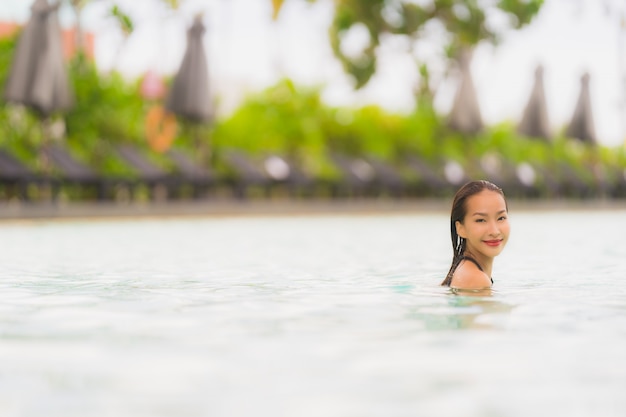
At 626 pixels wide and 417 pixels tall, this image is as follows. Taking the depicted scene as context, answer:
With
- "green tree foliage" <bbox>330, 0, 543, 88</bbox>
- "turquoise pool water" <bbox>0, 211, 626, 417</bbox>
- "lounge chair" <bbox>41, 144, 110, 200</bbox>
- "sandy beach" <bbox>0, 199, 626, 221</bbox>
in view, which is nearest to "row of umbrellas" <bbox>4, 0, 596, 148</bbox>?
"lounge chair" <bbox>41, 144, 110, 200</bbox>

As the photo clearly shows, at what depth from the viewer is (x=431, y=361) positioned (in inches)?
133

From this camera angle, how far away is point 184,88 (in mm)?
22031

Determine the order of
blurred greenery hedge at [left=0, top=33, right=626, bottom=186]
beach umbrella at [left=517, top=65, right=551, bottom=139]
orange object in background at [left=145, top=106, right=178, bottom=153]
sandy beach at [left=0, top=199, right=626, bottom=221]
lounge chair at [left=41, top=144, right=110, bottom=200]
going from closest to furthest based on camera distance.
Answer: sandy beach at [left=0, top=199, right=626, bottom=221]
lounge chair at [left=41, top=144, right=110, bottom=200]
blurred greenery hedge at [left=0, top=33, right=626, bottom=186]
orange object in background at [left=145, top=106, right=178, bottom=153]
beach umbrella at [left=517, top=65, right=551, bottom=139]

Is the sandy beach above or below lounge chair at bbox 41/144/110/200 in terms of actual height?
below

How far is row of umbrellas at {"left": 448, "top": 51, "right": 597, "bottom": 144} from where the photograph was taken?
89.2ft

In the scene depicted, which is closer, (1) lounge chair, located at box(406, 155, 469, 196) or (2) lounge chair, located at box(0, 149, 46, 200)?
(2) lounge chair, located at box(0, 149, 46, 200)

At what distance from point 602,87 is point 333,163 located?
9676 mm

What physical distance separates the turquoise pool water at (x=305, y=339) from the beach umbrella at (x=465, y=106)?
61.4ft

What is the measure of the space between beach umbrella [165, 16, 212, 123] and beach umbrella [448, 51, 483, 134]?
26.2 feet

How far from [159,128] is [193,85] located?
3597 millimetres

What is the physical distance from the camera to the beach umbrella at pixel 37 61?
18.6m

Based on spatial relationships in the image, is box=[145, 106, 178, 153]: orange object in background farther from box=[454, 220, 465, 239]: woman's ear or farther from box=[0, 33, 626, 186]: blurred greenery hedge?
box=[454, 220, 465, 239]: woman's ear

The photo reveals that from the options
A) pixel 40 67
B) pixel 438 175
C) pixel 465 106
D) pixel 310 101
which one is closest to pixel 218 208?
pixel 40 67

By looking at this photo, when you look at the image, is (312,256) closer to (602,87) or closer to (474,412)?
(474,412)
